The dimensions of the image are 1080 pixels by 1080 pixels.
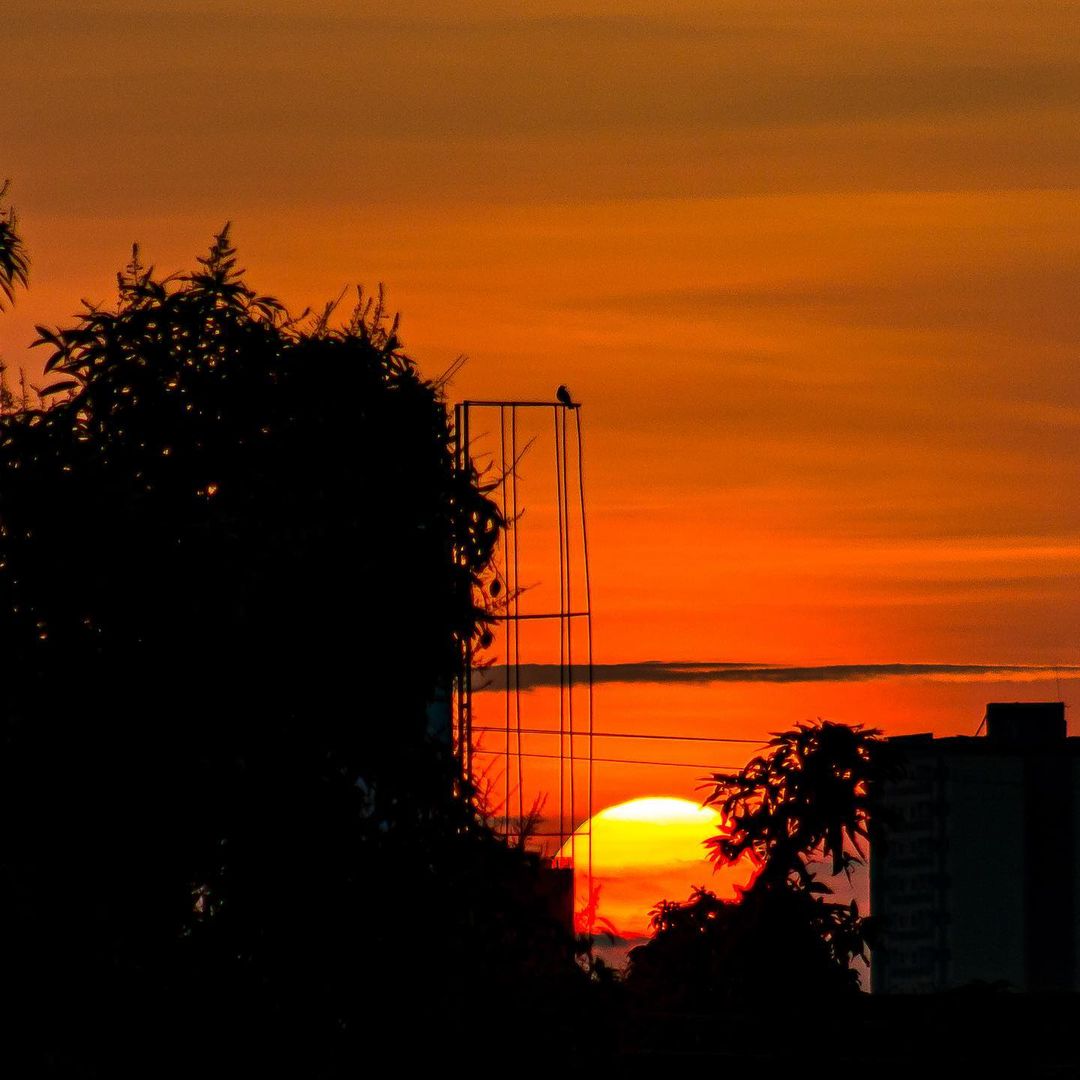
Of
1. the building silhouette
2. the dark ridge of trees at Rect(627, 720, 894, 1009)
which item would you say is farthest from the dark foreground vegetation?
the building silhouette

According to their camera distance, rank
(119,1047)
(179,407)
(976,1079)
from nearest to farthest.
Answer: (119,1047)
(179,407)
(976,1079)

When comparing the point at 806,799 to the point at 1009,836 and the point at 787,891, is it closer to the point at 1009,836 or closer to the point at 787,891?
the point at 787,891

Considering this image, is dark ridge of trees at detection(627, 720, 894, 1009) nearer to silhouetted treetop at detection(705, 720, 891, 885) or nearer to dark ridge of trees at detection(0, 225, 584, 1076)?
silhouetted treetop at detection(705, 720, 891, 885)

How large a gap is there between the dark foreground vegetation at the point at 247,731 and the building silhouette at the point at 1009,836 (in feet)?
361

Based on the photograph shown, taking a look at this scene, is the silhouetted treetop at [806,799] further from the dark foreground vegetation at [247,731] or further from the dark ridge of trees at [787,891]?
the dark foreground vegetation at [247,731]

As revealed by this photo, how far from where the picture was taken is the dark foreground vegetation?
13.5 m

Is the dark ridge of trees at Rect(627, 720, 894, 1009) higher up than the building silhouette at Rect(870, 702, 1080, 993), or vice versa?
the dark ridge of trees at Rect(627, 720, 894, 1009)

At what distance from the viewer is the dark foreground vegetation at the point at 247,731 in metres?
13.5

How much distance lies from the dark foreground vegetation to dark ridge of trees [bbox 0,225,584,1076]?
0.02 metres

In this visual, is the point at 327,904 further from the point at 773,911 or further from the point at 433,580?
the point at 773,911

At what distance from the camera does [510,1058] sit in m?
14.7

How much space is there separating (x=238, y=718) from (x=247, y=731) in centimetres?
12

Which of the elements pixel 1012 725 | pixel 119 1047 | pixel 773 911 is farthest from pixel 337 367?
pixel 1012 725

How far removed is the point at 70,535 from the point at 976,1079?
12.6 m
